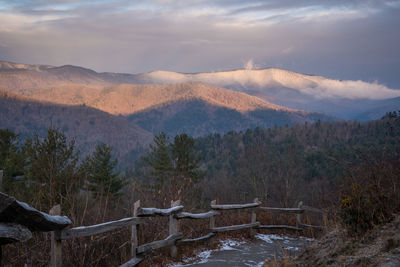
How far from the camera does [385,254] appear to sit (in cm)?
488

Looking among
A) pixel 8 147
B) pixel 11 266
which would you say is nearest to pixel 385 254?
pixel 11 266

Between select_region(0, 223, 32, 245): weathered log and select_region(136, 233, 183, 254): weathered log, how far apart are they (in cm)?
385

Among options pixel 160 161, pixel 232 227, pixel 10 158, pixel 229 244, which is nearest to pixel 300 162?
pixel 160 161

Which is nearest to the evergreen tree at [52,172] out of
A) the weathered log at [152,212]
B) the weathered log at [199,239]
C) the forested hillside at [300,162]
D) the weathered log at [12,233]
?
the weathered log at [152,212]

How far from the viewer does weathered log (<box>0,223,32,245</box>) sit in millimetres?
2600

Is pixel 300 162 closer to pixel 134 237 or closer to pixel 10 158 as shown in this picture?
pixel 10 158

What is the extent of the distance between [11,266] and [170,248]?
3161mm

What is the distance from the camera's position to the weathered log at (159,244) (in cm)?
643

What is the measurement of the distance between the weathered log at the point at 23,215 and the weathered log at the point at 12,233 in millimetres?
37

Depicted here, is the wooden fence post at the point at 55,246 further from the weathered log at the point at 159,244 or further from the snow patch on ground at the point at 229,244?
the snow patch on ground at the point at 229,244

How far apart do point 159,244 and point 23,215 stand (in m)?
4.57

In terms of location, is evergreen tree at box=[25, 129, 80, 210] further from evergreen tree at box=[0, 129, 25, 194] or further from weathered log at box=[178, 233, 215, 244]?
evergreen tree at box=[0, 129, 25, 194]

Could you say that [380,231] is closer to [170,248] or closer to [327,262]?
[327,262]

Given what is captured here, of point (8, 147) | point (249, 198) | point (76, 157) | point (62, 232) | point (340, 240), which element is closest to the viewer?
point (62, 232)
